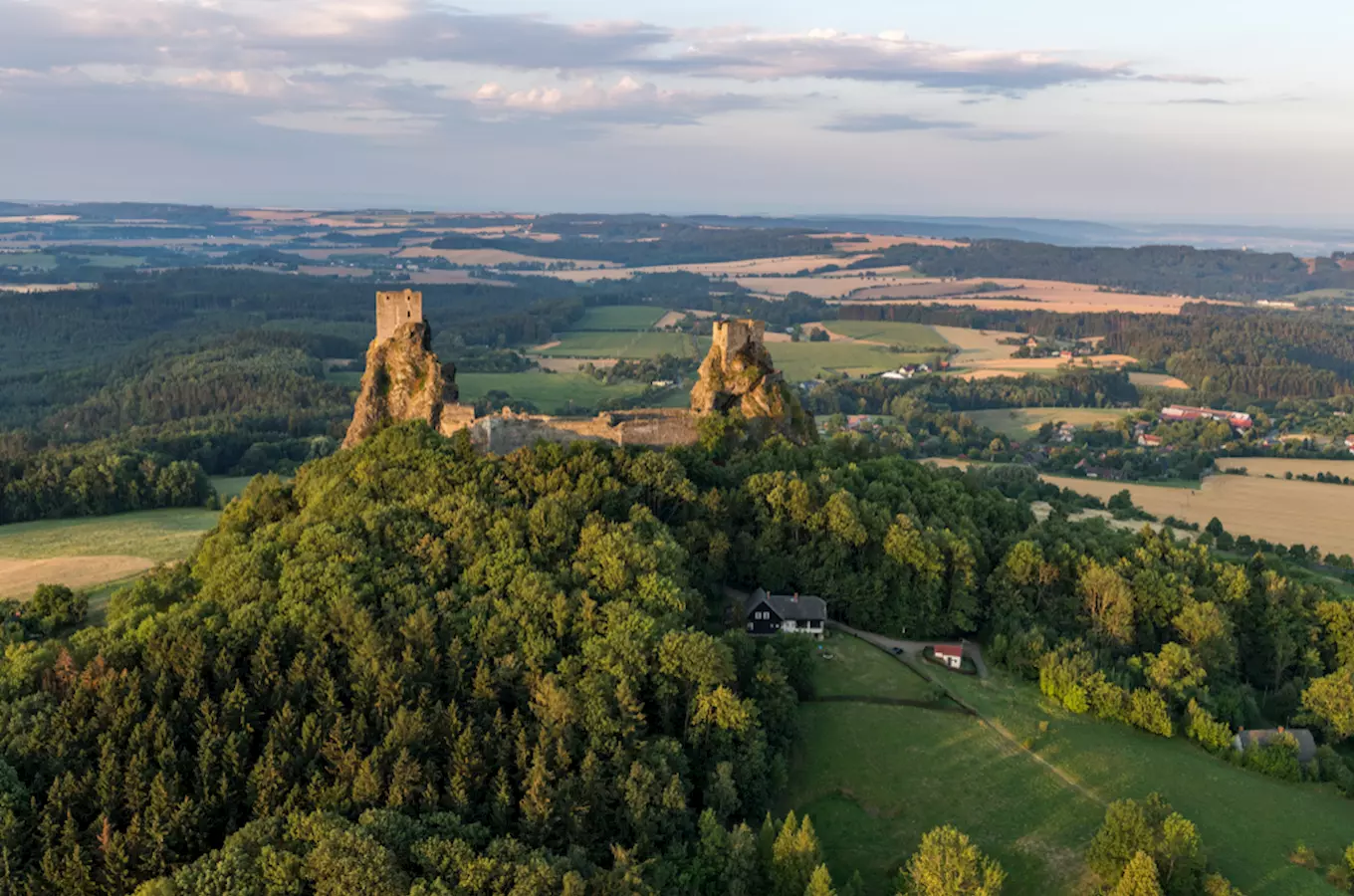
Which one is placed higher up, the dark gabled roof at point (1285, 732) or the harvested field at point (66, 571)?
the harvested field at point (66, 571)

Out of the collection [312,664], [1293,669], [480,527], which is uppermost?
[480,527]

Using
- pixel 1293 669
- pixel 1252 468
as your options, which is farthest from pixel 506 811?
pixel 1252 468

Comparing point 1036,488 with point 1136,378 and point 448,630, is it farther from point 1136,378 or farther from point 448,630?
point 1136,378

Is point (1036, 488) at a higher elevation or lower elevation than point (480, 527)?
lower

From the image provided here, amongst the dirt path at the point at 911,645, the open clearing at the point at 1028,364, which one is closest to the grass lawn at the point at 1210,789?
the dirt path at the point at 911,645

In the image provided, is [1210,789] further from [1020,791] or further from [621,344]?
[621,344]

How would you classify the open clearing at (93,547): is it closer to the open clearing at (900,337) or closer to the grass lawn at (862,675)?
the grass lawn at (862,675)

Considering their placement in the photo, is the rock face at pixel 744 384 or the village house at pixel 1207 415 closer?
the rock face at pixel 744 384
